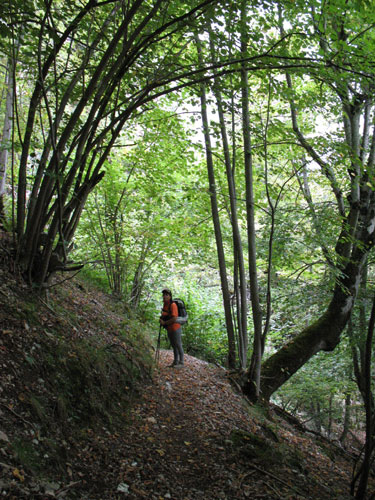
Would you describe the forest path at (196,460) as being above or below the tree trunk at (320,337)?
below

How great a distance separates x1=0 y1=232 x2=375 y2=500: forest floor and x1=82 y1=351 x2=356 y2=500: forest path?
1cm

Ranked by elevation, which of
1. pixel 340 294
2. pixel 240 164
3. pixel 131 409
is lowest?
pixel 131 409

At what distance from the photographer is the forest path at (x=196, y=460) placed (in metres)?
2.96

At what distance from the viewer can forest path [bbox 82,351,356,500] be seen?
9.71ft

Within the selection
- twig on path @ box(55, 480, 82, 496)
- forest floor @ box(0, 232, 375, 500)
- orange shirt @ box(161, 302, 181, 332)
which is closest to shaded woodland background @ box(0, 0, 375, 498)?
forest floor @ box(0, 232, 375, 500)

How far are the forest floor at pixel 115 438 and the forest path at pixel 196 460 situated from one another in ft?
0.04

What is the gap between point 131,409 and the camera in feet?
13.6

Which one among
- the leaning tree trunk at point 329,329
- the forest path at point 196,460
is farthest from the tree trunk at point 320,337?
the forest path at point 196,460

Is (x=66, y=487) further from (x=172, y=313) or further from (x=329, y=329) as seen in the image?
(x=329, y=329)

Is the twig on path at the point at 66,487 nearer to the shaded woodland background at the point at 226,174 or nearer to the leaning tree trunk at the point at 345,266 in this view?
the shaded woodland background at the point at 226,174

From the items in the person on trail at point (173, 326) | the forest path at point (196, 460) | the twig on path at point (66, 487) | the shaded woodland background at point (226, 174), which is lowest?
the forest path at point (196, 460)

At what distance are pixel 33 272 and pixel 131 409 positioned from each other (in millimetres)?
2079

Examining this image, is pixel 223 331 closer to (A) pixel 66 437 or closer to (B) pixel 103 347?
(B) pixel 103 347

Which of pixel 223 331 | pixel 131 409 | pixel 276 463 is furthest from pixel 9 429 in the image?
pixel 223 331
